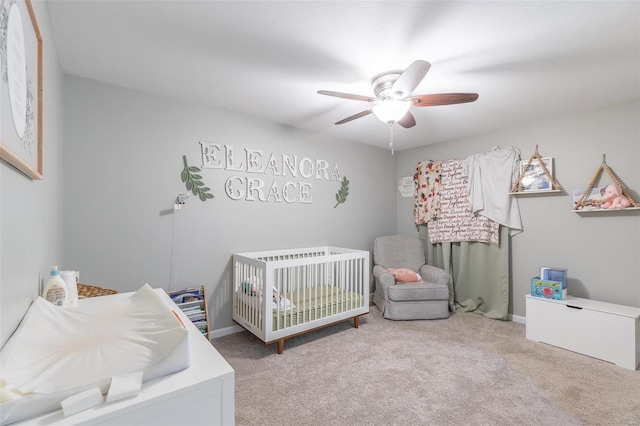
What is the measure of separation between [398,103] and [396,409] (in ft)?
6.50

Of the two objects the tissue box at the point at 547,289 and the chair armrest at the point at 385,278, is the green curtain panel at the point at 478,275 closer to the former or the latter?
the tissue box at the point at 547,289

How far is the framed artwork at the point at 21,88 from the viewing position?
0.75 meters

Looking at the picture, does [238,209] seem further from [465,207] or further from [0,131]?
[465,207]

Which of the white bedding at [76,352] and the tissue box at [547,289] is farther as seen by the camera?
the tissue box at [547,289]

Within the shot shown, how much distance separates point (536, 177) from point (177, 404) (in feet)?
12.2

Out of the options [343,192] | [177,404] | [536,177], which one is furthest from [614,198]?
[177,404]

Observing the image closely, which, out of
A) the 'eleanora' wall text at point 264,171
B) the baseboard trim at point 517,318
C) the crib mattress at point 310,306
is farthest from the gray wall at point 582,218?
the 'eleanora' wall text at point 264,171

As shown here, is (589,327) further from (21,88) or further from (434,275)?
(21,88)

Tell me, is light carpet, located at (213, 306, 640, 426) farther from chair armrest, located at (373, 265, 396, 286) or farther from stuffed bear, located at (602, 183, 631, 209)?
stuffed bear, located at (602, 183, 631, 209)

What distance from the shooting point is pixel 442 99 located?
6.45ft

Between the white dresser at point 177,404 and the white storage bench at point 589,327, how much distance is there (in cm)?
311

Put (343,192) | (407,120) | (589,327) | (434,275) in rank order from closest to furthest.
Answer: (407,120) → (589,327) → (434,275) → (343,192)

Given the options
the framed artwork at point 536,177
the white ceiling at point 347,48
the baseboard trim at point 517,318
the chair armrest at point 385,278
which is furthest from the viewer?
the chair armrest at point 385,278

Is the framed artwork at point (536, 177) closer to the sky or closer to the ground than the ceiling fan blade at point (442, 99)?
closer to the ground
